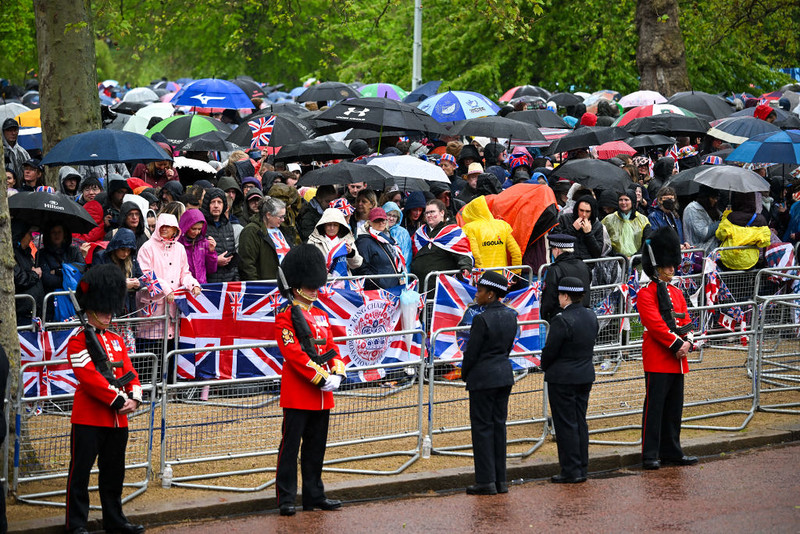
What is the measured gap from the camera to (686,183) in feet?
A: 48.8

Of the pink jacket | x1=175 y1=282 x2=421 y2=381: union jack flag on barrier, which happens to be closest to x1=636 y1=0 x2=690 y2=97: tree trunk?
x1=175 y1=282 x2=421 y2=381: union jack flag on barrier

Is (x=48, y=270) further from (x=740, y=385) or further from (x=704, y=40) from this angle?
(x=704, y=40)

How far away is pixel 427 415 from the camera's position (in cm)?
988

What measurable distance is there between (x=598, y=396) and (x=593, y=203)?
2.91 metres

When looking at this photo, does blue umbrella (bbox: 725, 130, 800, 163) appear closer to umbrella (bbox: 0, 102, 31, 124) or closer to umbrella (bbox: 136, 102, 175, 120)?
umbrella (bbox: 136, 102, 175, 120)

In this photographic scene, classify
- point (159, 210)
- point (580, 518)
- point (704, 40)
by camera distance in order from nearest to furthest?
point (580, 518), point (159, 210), point (704, 40)

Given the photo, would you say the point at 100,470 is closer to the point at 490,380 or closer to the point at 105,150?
the point at 490,380

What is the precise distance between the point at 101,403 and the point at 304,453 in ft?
5.10

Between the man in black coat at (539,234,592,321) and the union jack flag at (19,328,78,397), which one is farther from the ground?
the man in black coat at (539,234,592,321)

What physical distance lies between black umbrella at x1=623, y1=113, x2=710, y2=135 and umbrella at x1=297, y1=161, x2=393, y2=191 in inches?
244

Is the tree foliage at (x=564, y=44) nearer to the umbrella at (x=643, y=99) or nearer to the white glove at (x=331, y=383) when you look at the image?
the umbrella at (x=643, y=99)

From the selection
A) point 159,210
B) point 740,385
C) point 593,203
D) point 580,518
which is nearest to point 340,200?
point 159,210

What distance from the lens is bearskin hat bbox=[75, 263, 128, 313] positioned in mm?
7875

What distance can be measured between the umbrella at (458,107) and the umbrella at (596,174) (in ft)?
11.4
